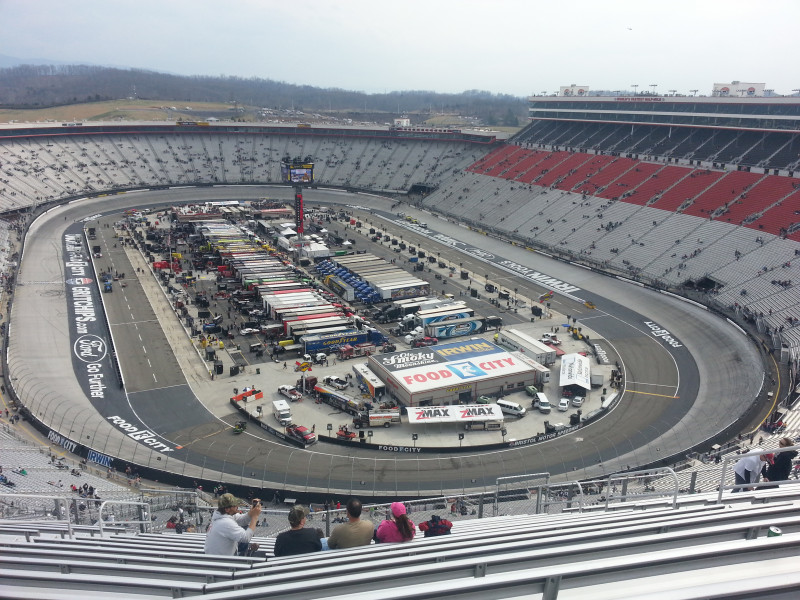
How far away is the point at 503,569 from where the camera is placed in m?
4.96

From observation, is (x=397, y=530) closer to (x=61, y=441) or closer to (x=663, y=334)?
(x=61, y=441)

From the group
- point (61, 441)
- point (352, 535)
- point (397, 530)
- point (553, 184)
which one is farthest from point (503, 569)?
point (553, 184)

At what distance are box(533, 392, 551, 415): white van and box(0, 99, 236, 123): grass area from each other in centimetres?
11980

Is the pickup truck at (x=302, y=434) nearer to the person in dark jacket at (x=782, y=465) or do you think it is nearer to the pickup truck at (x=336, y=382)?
the pickup truck at (x=336, y=382)

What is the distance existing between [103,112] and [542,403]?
145549 millimetres

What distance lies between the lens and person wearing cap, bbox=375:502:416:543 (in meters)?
7.50

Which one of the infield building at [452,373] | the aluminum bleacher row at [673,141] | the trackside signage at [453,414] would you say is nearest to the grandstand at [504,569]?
the trackside signage at [453,414]

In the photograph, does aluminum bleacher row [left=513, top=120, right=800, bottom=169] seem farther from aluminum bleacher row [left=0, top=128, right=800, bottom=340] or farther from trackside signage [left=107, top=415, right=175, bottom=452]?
trackside signage [left=107, top=415, right=175, bottom=452]

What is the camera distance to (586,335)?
43156 millimetres

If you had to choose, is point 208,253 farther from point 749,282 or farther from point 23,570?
point 23,570

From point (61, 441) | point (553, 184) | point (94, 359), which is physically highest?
point (553, 184)

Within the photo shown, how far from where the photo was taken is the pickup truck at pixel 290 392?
109 feet

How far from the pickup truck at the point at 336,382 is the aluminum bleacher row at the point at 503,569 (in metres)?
27.3

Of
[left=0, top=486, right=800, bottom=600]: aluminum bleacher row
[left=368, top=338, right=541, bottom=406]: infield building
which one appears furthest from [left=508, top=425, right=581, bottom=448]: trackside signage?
[left=0, top=486, right=800, bottom=600]: aluminum bleacher row
